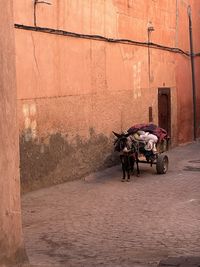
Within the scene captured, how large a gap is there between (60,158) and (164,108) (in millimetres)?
7456

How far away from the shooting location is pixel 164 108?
18125 millimetres

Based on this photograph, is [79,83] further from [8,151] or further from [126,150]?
[8,151]

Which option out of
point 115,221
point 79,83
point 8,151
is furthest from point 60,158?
point 8,151

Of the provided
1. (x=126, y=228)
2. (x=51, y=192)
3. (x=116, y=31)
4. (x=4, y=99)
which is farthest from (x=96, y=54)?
(x=4, y=99)

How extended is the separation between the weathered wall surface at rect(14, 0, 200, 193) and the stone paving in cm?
70

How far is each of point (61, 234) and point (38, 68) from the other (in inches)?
163

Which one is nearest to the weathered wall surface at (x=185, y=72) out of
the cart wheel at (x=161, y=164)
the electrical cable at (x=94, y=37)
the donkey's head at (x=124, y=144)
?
the electrical cable at (x=94, y=37)

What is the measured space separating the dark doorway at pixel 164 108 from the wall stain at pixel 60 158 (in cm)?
435

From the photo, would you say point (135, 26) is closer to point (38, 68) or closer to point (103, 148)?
point (103, 148)

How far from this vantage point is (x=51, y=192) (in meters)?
10.6

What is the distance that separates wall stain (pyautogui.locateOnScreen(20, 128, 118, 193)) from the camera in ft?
33.9

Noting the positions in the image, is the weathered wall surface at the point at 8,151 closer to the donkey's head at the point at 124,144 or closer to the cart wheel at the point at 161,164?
the donkey's head at the point at 124,144

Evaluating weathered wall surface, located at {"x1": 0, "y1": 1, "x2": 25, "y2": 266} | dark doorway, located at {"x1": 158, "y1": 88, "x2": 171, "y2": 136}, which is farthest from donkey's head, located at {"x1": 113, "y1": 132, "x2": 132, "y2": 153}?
weathered wall surface, located at {"x1": 0, "y1": 1, "x2": 25, "y2": 266}

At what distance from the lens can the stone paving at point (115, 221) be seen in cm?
639
